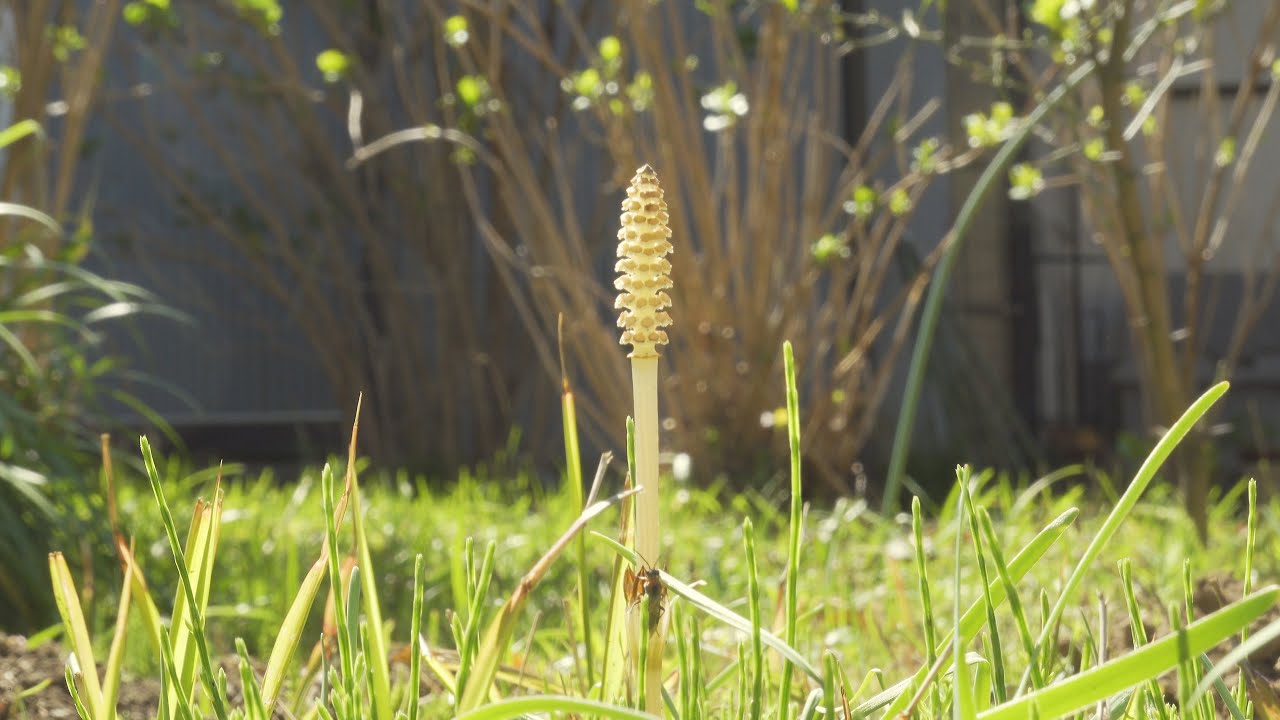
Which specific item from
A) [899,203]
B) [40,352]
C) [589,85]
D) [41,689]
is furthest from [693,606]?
[899,203]

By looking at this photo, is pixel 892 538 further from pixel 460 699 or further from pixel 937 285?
pixel 460 699

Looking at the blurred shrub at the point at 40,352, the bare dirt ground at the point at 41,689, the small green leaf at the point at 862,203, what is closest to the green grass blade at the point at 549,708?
the bare dirt ground at the point at 41,689

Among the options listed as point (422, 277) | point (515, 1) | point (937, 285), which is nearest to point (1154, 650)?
point (937, 285)

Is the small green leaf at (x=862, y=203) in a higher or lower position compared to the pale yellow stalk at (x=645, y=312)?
higher

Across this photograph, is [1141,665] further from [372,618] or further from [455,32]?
[455,32]

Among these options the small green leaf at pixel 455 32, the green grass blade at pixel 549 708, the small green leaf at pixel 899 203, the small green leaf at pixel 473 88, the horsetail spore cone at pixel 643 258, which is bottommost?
the green grass blade at pixel 549 708

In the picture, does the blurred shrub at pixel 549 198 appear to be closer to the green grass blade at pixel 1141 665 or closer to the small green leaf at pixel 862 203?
the small green leaf at pixel 862 203

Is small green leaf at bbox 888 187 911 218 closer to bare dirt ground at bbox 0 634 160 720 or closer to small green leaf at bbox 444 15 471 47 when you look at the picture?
small green leaf at bbox 444 15 471 47
